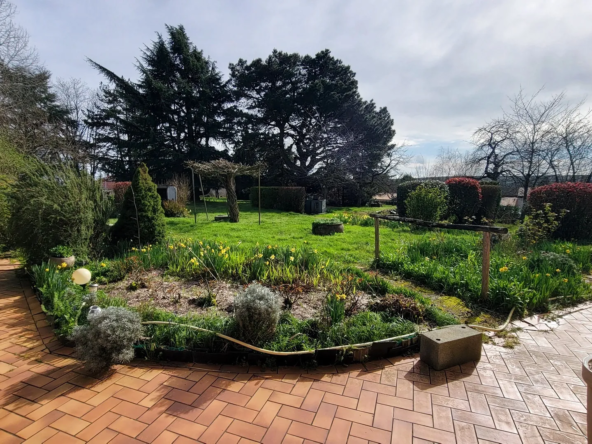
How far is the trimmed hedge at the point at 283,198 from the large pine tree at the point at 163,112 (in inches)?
265

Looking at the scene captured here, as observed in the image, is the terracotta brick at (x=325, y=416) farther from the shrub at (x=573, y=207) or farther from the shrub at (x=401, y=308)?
the shrub at (x=573, y=207)

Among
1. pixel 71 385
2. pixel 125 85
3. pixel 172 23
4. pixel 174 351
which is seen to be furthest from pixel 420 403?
pixel 172 23

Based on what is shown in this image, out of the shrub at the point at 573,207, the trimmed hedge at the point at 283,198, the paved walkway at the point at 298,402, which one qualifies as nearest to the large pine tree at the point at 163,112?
the trimmed hedge at the point at 283,198

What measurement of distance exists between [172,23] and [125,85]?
5.82 meters

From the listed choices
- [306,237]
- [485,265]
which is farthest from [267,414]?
[306,237]

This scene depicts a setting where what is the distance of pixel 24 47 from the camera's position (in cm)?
1055

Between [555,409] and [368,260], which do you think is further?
[368,260]

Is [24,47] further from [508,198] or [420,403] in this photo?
[508,198]

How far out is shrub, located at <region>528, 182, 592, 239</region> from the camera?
7.50 metres

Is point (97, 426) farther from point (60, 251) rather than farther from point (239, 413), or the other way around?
point (60, 251)

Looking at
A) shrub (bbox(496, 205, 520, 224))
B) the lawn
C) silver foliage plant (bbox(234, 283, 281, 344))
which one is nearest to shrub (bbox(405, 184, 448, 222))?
the lawn

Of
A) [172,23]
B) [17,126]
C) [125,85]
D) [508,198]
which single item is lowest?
[508,198]

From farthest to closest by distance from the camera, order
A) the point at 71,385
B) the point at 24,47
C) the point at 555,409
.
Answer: the point at 24,47
the point at 71,385
the point at 555,409

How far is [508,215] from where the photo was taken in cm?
1113
